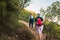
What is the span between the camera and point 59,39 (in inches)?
1335

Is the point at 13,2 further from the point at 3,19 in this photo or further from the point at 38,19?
the point at 38,19

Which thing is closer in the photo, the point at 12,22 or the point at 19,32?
the point at 12,22

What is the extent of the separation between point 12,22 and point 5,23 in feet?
2.26

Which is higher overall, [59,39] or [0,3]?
[0,3]

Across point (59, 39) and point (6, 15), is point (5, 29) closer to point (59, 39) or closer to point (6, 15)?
point (6, 15)

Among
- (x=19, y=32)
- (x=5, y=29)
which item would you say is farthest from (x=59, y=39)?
(x=5, y=29)

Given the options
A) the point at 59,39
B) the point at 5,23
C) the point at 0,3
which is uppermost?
the point at 0,3

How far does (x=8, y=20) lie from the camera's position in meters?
24.7

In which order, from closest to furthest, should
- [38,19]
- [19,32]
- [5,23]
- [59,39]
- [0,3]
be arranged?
[38,19] → [0,3] → [5,23] → [19,32] → [59,39]

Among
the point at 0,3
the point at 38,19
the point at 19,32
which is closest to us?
the point at 38,19

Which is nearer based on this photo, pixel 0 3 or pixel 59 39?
pixel 0 3

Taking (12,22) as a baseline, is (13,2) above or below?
above

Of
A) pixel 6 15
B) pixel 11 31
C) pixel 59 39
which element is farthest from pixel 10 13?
pixel 59 39

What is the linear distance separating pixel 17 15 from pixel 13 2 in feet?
4.26
